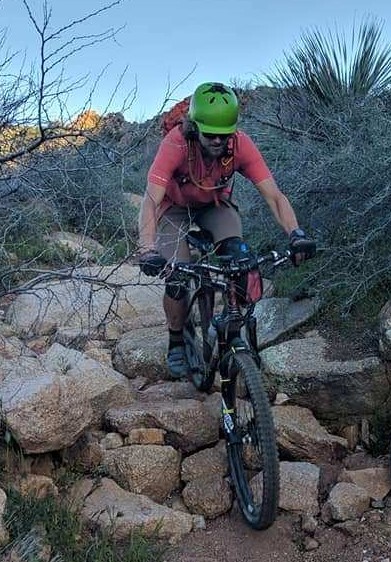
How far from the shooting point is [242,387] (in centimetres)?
351

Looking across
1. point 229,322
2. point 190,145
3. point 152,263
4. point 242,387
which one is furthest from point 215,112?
point 242,387

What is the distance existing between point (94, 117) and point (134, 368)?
1734mm

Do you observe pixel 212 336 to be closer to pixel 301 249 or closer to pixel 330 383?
pixel 301 249

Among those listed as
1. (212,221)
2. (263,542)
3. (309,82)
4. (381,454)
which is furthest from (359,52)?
(263,542)

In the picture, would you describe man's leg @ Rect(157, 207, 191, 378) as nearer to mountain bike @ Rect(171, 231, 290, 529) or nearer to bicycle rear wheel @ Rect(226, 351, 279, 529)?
mountain bike @ Rect(171, 231, 290, 529)

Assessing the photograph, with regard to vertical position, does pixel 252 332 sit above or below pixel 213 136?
below

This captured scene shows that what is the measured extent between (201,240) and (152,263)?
36.6 inches

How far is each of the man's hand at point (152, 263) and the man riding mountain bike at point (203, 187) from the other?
5 cm

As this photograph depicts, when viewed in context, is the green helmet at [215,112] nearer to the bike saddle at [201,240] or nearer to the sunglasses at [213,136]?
the sunglasses at [213,136]

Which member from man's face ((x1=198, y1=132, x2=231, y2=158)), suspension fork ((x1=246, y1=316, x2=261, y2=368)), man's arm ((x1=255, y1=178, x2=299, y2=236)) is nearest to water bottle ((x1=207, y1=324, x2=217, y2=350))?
suspension fork ((x1=246, y1=316, x2=261, y2=368))

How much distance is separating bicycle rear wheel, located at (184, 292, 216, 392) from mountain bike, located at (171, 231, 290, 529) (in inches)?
2.8

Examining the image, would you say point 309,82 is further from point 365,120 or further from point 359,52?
point 365,120

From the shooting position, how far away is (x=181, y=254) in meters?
3.94

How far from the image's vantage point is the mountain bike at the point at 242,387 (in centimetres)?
312
